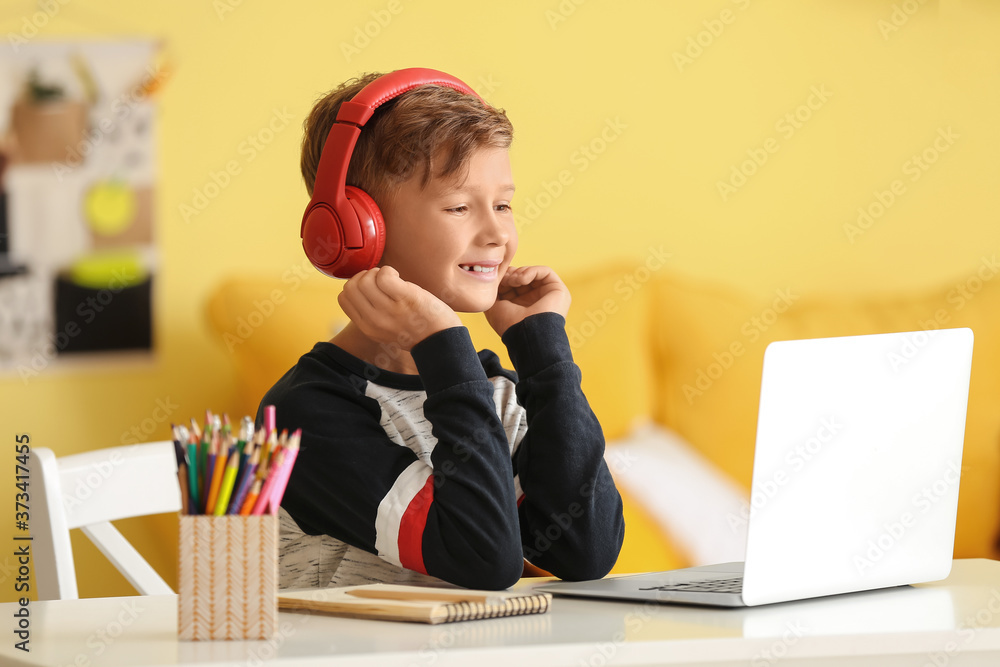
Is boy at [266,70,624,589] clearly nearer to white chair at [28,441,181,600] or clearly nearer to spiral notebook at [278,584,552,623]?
spiral notebook at [278,584,552,623]

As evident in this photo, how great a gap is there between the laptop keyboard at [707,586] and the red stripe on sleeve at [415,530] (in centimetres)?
21

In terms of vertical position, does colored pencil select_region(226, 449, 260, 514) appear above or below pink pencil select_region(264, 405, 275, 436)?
below

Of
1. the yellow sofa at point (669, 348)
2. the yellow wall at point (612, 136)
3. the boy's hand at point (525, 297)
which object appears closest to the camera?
the boy's hand at point (525, 297)

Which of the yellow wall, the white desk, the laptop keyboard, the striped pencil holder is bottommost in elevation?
the white desk

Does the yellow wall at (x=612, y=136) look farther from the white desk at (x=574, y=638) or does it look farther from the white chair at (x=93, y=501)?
the white desk at (x=574, y=638)

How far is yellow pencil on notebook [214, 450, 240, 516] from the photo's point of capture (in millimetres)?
701

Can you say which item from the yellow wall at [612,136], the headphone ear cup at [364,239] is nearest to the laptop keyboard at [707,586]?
the headphone ear cup at [364,239]

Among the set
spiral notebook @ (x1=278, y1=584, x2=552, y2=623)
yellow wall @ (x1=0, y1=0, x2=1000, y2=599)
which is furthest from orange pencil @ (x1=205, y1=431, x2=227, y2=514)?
yellow wall @ (x1=0, y1=0, x2=1000, y2=599)

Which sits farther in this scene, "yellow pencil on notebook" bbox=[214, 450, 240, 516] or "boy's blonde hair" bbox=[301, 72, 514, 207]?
"boy's blonde hair" bbox=[301, 72, 514, 207]

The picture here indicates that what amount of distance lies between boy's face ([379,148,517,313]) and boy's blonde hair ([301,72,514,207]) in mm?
12

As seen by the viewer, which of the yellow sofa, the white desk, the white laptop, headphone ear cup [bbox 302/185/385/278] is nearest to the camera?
the white desk

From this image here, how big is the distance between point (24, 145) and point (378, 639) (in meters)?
1.58

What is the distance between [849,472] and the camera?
850 mm

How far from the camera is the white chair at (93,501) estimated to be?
4.00 ft
